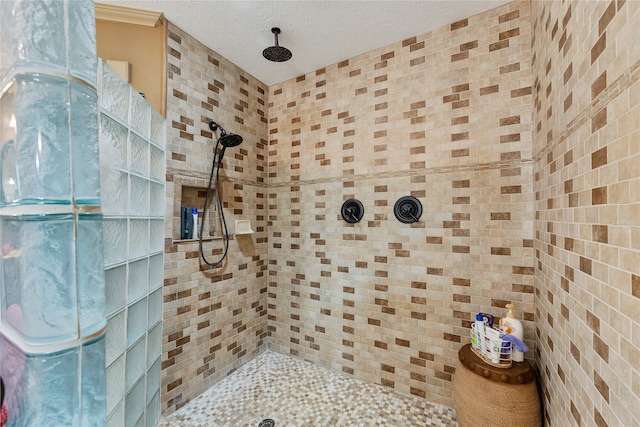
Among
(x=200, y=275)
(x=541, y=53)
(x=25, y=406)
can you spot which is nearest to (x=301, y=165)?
(x=200, y=275)

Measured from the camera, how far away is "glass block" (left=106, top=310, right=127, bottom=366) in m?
0.97

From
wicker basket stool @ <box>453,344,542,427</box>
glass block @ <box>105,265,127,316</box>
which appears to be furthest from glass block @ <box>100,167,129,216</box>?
wicker basket stool @ <box>453,344,542,427</box>

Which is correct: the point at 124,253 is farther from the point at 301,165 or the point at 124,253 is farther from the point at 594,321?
the point at 594,321

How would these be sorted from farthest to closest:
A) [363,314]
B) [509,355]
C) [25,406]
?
[363,314]
[509,355]
[25,406]

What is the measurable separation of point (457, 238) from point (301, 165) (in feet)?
4.36

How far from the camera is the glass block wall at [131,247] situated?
981 mm

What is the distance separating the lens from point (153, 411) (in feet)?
4.79

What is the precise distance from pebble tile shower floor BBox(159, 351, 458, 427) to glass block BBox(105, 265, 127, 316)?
1050mm

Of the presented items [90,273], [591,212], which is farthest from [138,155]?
[591,212]

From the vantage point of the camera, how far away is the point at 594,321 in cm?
77

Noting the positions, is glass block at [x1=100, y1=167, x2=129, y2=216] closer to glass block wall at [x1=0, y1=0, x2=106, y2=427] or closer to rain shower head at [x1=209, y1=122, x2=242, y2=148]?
glass block wall at [x1=0, y1=0, x2=106, y2=427]

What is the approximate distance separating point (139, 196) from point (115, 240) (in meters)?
0.29

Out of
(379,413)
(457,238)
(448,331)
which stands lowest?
(379,413)

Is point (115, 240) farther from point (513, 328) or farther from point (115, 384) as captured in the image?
point (513, 328)
